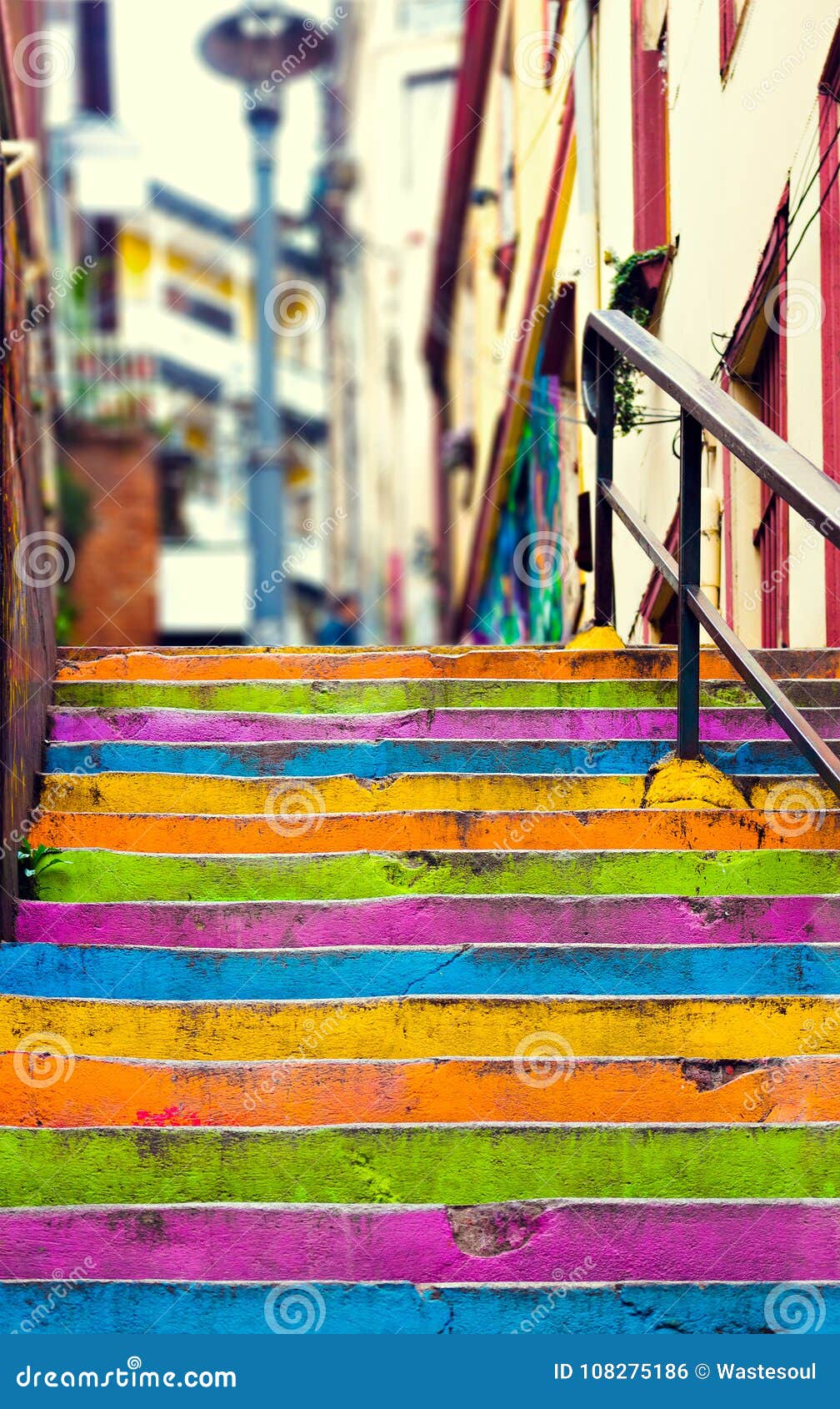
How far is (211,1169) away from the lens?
3.39 meters

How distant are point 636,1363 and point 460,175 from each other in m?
16.1

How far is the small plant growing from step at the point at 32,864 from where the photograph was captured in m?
4.55

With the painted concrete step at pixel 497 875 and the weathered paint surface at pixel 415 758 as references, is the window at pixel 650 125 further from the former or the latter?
the painted concrete step at pixel 497 875

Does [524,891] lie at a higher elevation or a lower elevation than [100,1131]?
higher

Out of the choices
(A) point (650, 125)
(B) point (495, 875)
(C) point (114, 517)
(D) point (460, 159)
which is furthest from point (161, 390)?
(B) point (495, 875)

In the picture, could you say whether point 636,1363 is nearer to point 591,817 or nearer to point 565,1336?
point 565,1336

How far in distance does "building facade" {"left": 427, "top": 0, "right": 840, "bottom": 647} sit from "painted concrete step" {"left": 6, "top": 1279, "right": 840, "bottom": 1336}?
3599 millimetres

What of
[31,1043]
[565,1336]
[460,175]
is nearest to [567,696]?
[31,1043]

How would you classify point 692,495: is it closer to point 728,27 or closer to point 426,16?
point 728,27

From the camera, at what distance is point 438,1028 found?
12.6 ft

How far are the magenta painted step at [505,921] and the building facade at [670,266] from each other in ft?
7.47

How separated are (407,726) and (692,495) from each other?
107 centimetres

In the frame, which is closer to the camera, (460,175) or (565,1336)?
(565,1336)

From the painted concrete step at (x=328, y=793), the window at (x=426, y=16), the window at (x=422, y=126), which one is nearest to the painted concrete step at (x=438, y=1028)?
the painted concrete step at (x=328, y=793)
